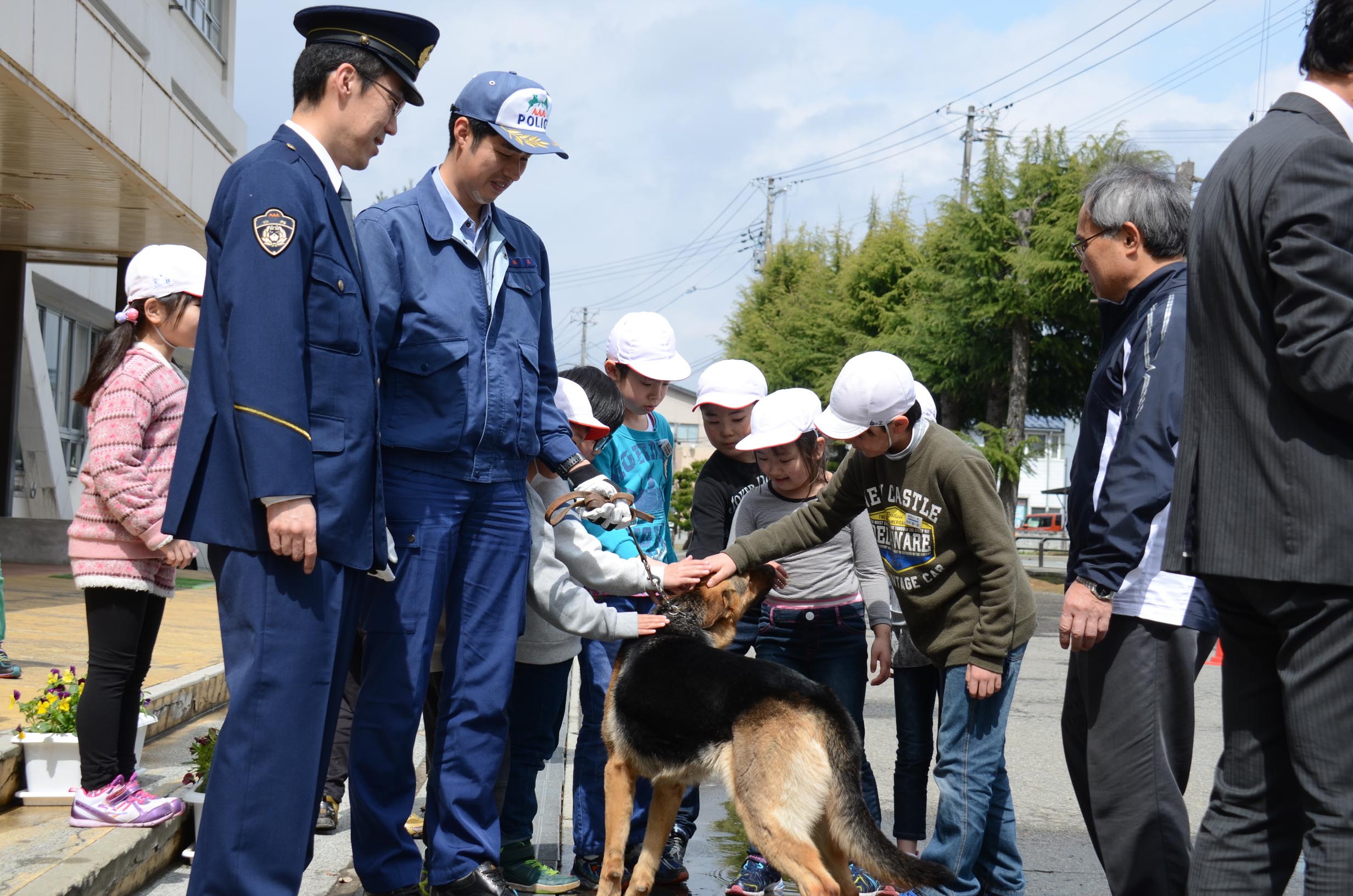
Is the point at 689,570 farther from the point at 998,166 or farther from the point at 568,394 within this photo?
the point at 998,166

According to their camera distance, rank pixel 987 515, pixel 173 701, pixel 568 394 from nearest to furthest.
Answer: pixel 987 515 < pixel 568 394 < pixel 173 701

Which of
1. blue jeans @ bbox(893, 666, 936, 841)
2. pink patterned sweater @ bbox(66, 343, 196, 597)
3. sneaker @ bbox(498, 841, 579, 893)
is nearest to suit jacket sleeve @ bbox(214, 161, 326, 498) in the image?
pink patterned sweater @ bbox(66, 343, 196, 597)

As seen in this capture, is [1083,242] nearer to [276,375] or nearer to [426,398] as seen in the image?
[426,398]

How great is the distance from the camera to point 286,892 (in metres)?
2.97

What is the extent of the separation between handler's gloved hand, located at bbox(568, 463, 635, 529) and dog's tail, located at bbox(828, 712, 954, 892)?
3.48 ft

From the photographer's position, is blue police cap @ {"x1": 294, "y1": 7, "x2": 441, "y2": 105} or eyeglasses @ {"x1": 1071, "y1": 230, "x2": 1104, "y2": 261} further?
eyeglasses @ {"x1": 1071, "y1": 230, "x2": 1104, "y2": 261}

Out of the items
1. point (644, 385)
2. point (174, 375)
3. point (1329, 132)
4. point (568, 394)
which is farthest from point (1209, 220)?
point (174, 375)

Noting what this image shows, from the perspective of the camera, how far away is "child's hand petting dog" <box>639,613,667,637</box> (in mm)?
4270

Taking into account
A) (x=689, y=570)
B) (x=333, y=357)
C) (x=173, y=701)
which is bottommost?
(x=173, y=701)

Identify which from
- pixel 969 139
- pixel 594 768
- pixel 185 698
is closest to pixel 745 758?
pixel 594 768

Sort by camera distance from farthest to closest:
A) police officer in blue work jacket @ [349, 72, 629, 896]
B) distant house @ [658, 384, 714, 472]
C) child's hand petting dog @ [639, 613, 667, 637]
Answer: distant house @ [658, 384, 714, 472] < child's hand petting dog @ [639, 613, 667, 637] < police officer in blue work jacket @ [349, 72, 629, 896]

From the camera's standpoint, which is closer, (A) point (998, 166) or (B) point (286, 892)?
(B) point (286, 892)

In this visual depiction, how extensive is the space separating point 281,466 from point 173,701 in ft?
14.2

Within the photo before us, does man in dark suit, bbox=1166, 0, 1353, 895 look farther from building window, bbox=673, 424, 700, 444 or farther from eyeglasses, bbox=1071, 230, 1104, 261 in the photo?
building window, bbox=673, 424, 700, 444
